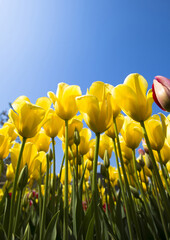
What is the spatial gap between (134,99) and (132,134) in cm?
36

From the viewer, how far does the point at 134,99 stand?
2.21ft

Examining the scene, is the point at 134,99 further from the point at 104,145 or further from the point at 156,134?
the point at 104,145

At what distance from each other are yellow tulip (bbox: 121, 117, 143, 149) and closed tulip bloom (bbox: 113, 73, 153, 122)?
31 cm

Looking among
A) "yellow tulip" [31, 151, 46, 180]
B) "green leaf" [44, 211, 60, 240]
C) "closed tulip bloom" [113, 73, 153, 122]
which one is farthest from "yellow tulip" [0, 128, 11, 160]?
"closed tulip bloom" [113, 73, 153, 122]

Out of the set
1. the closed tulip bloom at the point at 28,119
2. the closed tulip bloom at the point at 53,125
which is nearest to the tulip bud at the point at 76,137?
the closed tulip bloom at the point at 53,125

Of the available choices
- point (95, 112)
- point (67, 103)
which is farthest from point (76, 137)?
point (95, 112)

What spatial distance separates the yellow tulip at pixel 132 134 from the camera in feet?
3.19

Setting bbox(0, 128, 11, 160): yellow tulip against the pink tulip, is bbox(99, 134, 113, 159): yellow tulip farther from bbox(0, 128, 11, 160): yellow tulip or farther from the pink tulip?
the pink tulip

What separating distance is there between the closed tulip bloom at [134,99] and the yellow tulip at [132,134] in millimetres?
313

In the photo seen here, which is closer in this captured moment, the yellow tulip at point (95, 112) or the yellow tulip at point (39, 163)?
the yellow tulip at point (95, 112)

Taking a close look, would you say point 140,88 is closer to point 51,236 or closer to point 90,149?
point 51,236

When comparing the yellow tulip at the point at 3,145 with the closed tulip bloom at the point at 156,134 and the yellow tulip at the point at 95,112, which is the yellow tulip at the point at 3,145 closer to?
the yellow tulip at the point at 95,112

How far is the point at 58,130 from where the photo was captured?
3.22 feet

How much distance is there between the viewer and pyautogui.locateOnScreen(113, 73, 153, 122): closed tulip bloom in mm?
669
